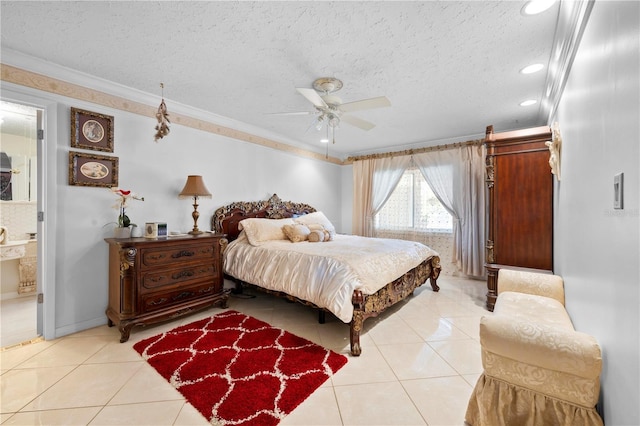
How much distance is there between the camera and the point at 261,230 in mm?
3562

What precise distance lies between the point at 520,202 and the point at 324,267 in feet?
7.99

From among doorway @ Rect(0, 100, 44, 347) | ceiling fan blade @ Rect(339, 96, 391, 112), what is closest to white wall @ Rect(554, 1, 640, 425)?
ceiling fan blade @ Rect(339, 96, 391, 112)

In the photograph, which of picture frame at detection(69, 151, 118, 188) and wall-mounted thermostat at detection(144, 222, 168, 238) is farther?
wall-mounted thermostat at detection(144, 222, 168, 238)

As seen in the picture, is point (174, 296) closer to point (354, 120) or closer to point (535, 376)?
point (354, 120)

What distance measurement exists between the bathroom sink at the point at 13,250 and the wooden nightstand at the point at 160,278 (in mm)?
1956

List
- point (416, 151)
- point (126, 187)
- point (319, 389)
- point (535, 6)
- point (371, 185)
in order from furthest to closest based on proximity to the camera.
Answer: point (371, 185) → point (416, 151) → point (126, 187) → point (319, 389) → point (535, 6)

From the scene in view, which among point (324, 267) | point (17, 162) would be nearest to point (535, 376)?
point (324, 267)

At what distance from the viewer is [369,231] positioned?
18.3 feet

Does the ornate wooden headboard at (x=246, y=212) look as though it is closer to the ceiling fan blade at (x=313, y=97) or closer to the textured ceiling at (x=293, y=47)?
the textured ceiling at (x=293, y=47)

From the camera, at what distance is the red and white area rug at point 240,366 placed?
1.59 m

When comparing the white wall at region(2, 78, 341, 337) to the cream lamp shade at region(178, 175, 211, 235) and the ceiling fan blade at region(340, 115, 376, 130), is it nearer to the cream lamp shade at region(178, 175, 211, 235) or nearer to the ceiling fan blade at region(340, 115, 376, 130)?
the cream lamp shade at region(178, 175, 211, 235)

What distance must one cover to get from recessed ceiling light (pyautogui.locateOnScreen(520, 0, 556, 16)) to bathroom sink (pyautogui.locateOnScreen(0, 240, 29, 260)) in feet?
19.2

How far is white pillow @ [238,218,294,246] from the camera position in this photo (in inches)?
136

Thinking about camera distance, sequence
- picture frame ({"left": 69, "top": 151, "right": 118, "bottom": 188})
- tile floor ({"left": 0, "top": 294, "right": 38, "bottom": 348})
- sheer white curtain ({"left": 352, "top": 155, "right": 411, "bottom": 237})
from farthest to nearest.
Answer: sheer white curtain ({"left": 352, "top": 155, "right": 411, "bottom": 237}), picture frame ({"left": 69, "top": 151, "right": 118, "bottom": 188}), tile floor ({"left": 0, "top": 294, "right": 38, "bottom": 348})
